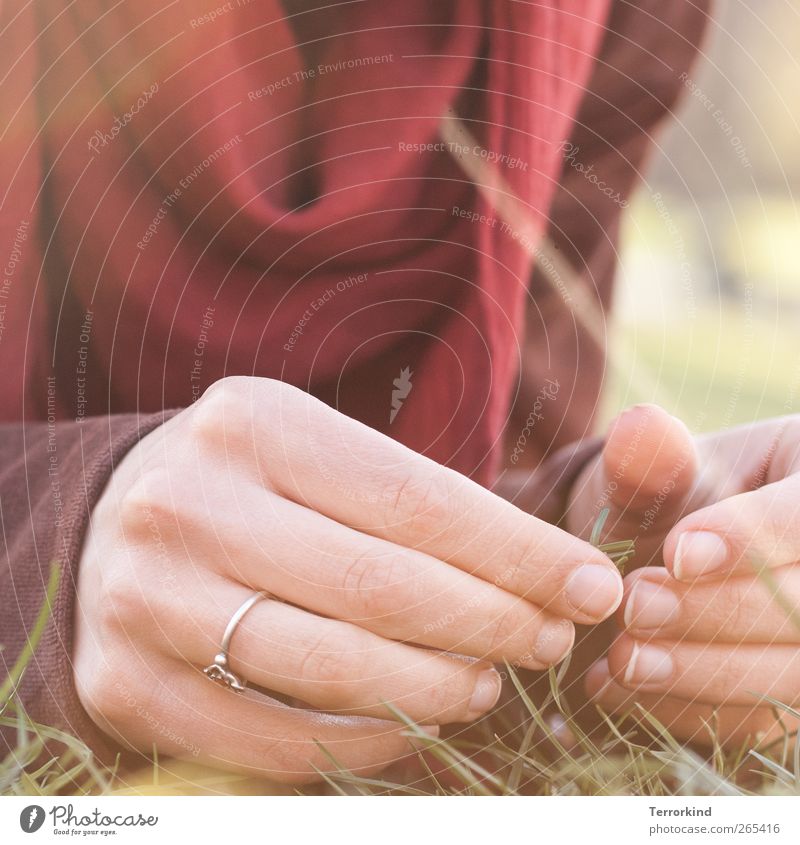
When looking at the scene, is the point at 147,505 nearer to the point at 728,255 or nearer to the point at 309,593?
the point at 309,593

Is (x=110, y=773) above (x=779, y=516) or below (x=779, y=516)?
below

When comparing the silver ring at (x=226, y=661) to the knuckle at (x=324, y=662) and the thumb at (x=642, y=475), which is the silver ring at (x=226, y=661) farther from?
the thumb at (x=642, y=475)

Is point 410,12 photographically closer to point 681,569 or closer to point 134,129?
point 134,129

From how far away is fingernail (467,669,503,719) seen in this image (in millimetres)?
343

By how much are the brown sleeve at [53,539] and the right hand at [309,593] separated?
11 mm

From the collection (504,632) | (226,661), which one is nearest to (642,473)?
(504,632)

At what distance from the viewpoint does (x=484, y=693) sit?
34 cm

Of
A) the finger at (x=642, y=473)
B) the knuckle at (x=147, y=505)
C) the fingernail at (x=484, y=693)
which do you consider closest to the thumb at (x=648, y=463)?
the finger at (x=642, y=473)

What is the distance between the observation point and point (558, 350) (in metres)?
0.40

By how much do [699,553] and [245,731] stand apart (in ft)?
0.69

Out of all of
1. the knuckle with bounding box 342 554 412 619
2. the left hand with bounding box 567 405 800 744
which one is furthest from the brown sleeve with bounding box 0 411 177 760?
the left hand with bounding box 567 405 800 744

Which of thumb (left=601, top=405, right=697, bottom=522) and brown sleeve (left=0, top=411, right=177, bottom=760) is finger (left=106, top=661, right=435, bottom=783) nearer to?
brown sleeve (left=0, top=411, right=177, bottom=760)
